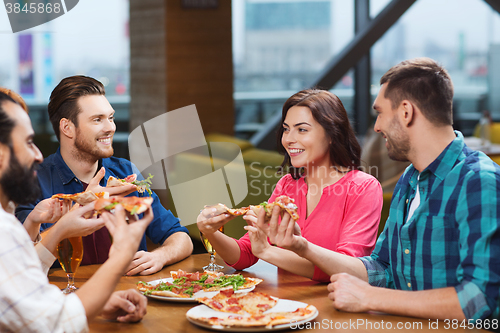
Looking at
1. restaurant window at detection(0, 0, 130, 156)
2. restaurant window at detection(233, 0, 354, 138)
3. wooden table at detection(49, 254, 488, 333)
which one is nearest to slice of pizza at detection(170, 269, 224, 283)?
wooden table at detection(49, 254, 488, 333)

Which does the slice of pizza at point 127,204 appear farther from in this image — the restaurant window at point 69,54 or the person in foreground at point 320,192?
the restaurant window at point 69,54

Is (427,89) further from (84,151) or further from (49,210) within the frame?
(84,151)

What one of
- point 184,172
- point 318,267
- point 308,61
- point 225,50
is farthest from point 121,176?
point 308,61

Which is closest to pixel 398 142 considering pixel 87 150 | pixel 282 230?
pixel 282 230

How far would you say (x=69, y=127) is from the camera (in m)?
2.18

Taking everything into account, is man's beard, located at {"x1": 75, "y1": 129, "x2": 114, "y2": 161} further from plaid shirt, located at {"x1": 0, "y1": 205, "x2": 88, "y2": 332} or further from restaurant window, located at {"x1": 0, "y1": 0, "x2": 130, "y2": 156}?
restaurant window, located at {"x1": 0, "y1": 0, "x2": 130, "y2": 156}

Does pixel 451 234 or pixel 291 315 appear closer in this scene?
pixel 291 315

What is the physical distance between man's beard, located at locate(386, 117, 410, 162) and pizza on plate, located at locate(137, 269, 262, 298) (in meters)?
0.59

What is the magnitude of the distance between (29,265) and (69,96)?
126 cm

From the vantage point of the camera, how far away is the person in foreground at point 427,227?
1.35 metres

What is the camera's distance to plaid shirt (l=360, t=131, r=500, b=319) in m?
1.34

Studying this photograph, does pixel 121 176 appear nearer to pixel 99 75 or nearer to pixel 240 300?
pixel 240 300

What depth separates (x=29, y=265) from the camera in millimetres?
1086

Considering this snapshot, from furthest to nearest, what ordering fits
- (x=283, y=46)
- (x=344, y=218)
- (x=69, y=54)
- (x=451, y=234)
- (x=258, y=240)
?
(x=283, y=46) → (x=69, y=54) → (x=344, y=218) → (x=258, y=240) → (x=451, y=234)
